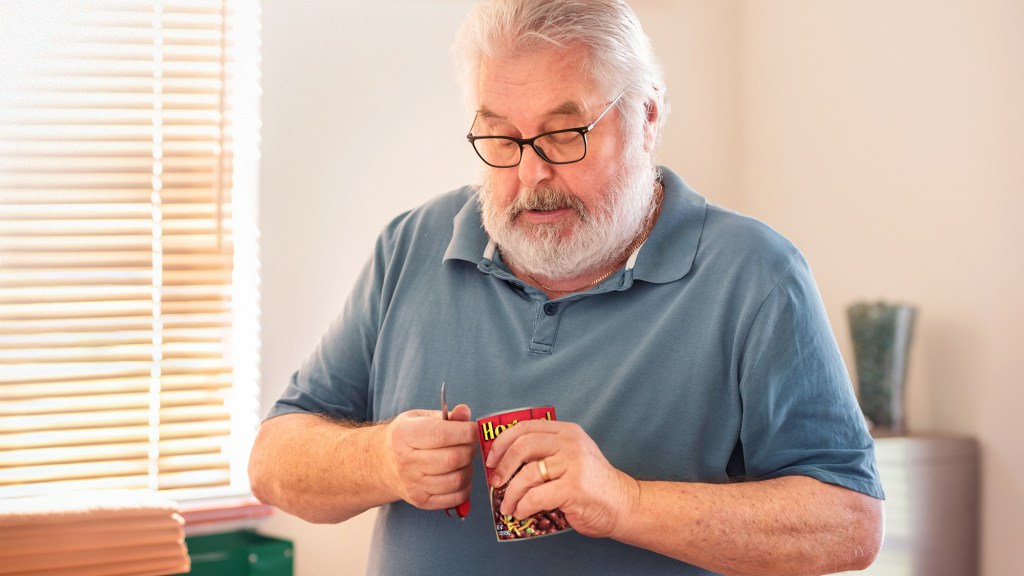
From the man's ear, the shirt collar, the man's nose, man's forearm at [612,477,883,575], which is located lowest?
man's forearm at [612,477,883,575]

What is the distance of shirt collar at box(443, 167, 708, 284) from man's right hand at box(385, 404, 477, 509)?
1.27 feet

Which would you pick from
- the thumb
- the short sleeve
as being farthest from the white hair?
the thumb

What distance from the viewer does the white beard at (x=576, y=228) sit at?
57.2 inches

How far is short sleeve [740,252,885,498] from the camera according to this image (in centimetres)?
130

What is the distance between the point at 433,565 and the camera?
1429mm

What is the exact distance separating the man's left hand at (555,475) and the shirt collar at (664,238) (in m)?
0.35

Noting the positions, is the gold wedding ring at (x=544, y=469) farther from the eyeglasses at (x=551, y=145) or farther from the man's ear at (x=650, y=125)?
the man's ear at (x=650, y=125)

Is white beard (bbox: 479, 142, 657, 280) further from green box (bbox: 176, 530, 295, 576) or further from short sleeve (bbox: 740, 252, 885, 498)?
green box (bbox: 176, 530, 295, 576)

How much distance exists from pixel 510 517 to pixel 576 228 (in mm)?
477

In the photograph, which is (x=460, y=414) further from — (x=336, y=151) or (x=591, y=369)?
(x=336, y=151)

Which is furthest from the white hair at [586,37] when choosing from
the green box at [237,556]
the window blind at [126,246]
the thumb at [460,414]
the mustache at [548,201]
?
the green box at [237,556]

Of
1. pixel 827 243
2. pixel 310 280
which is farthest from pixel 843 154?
pixel 310 280

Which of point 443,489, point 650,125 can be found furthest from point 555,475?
point 650,125

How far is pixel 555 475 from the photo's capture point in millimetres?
1158
